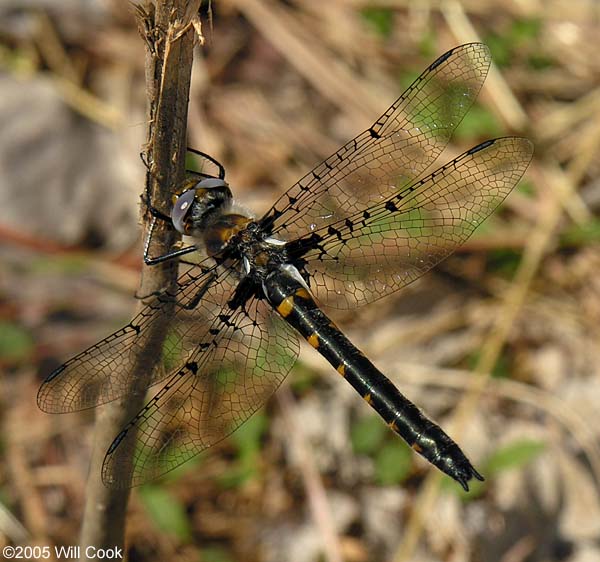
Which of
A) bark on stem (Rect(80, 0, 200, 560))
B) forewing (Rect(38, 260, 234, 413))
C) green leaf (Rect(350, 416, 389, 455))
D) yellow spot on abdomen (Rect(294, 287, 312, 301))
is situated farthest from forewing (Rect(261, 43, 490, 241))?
green leaf (Rect(350, 416, 389, 455))

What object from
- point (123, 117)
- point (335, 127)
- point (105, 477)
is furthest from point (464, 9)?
point (105, 477)

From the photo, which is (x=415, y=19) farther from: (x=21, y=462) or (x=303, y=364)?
(x=21, y=462)

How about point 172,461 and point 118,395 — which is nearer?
point 118,395

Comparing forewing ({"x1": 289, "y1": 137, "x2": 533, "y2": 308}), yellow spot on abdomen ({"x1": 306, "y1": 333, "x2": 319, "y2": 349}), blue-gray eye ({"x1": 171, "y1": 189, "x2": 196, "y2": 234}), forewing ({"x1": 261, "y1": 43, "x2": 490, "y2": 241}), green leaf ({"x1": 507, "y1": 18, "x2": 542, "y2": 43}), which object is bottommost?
yellow spot on abdomen ({"x1": 306, "y1": 333, "x2": 319, "y2": 349})

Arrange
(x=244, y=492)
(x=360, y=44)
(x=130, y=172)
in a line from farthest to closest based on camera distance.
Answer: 1. (x=360, y=44)
2. (x=130, y=172)
3. (x=244, y=492)

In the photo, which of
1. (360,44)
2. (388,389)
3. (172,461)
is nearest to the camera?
(172,461)

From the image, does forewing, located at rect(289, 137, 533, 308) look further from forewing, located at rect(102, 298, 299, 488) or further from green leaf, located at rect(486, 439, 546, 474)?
green leaf, located at rect(486, 439, 546, 474)
